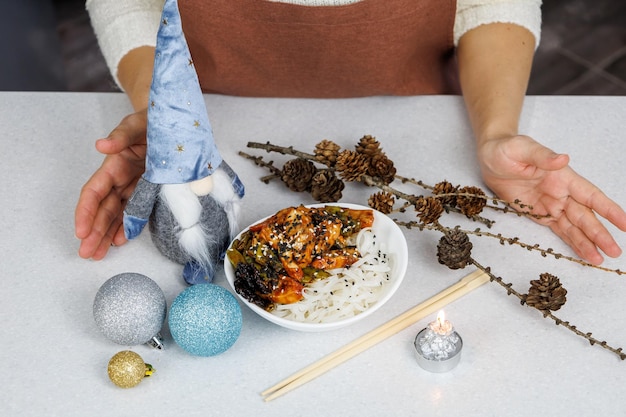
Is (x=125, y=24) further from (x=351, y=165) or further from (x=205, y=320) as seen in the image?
(x=205, y=320)

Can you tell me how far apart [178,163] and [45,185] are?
1.23 feet

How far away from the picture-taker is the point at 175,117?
882mm

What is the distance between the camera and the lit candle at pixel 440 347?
904mm

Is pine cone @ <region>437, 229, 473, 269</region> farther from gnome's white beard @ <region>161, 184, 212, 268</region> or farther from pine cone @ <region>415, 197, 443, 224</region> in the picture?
gnome's white beard @ <region>161, 184, 212, 268</region>

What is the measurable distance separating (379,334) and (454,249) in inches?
5.6

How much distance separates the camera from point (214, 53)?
1297 millimetres

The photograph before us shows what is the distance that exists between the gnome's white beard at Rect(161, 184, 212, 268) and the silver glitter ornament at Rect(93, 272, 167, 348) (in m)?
0.07

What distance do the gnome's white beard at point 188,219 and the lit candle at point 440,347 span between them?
292 mm

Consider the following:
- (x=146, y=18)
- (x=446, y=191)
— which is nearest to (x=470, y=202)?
(x=446, y=191)

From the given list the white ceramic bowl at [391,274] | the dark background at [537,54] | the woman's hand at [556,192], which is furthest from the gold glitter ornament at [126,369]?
the dark background at [537,54]

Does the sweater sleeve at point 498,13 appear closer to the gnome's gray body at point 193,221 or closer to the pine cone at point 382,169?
the pine cone at point 382,169

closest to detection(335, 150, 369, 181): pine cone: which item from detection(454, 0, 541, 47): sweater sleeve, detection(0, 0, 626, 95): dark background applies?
detection(454, 0, 541, 47): sweater sleeve

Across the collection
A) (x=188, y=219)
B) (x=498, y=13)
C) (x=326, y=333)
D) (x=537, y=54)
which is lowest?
(x=537, y=54)

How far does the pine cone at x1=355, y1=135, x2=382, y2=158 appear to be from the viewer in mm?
1113
